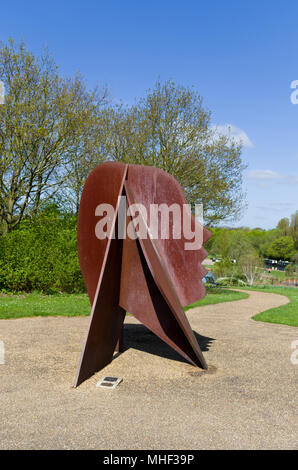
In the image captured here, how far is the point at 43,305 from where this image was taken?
12.7 meters

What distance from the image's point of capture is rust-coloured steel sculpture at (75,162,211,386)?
6410 millimetres

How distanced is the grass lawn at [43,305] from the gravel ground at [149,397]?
210 centimetres

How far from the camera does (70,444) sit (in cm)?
399

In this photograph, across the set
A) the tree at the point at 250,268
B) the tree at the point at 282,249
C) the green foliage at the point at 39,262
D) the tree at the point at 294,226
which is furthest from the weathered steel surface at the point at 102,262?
the tree at the point at 294,226

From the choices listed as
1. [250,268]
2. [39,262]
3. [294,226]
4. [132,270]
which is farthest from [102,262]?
[294,226]

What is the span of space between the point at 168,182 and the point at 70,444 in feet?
16.1

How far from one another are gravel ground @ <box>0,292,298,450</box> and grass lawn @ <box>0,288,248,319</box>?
2.10 metres

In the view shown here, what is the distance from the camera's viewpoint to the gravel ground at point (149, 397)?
4176mm

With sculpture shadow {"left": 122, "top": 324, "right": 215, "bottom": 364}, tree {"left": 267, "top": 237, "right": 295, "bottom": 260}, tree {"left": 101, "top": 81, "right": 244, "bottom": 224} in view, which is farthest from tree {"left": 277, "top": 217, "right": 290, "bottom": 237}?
sculpture shadow {"left": 122, "top": 324, "right": 215, "bottom": 364}

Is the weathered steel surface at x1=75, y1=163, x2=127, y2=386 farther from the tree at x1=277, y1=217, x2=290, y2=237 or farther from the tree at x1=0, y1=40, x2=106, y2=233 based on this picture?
the tree at x1=277, y1=217, x2=290, y2=237

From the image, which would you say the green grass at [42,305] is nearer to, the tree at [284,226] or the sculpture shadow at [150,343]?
the sculpture shadow at [150,343]

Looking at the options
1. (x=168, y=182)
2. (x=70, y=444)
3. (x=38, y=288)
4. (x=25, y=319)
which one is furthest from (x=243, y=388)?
(x=38, y=288)

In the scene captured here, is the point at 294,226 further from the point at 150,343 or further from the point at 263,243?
the point at 150,343

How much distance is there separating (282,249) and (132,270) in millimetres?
61511
